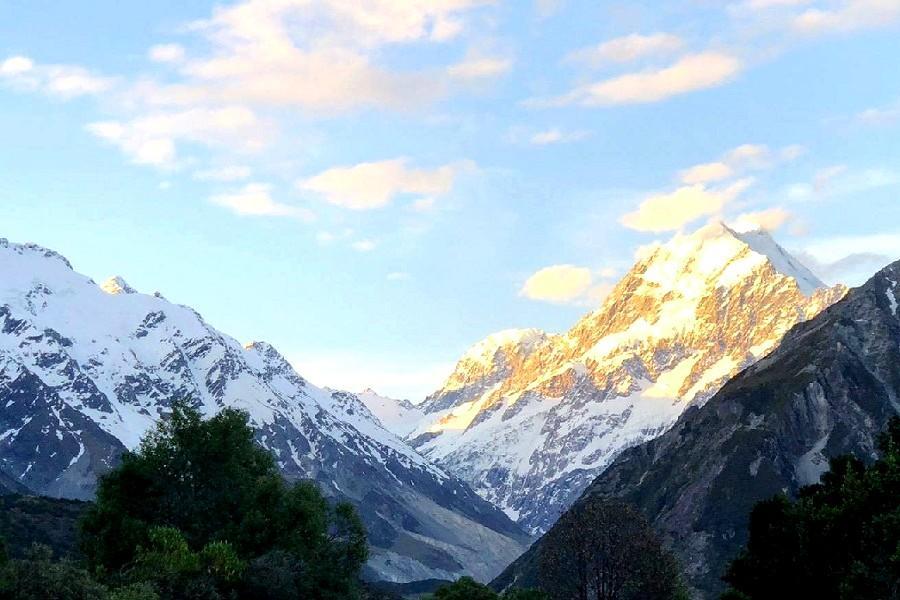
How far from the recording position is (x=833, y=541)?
3888 inches

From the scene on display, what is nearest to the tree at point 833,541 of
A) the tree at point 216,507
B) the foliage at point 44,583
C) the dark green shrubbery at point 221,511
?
the tree at point 216,507

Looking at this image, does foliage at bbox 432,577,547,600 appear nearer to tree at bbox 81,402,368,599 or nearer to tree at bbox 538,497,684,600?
tree at bbox 538,497,684,600

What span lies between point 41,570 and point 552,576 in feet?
180

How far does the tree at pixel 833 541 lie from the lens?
87438 mm

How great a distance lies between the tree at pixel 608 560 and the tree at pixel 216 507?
742 inches

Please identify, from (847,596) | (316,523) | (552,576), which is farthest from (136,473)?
(847,596)

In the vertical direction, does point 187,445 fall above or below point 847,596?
above

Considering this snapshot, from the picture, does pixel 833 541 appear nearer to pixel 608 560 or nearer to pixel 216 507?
pixel 608 560

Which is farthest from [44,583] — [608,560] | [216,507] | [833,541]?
[833,541]

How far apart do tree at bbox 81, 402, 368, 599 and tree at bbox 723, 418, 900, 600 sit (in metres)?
37.2

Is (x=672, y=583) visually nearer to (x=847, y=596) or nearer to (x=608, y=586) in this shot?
(x=608, y=586)

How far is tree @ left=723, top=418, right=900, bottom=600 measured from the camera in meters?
87.4

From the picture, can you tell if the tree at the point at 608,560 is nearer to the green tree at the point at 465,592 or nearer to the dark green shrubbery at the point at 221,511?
the dark green shrubbery at the point at 221,511

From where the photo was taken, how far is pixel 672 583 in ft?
343
